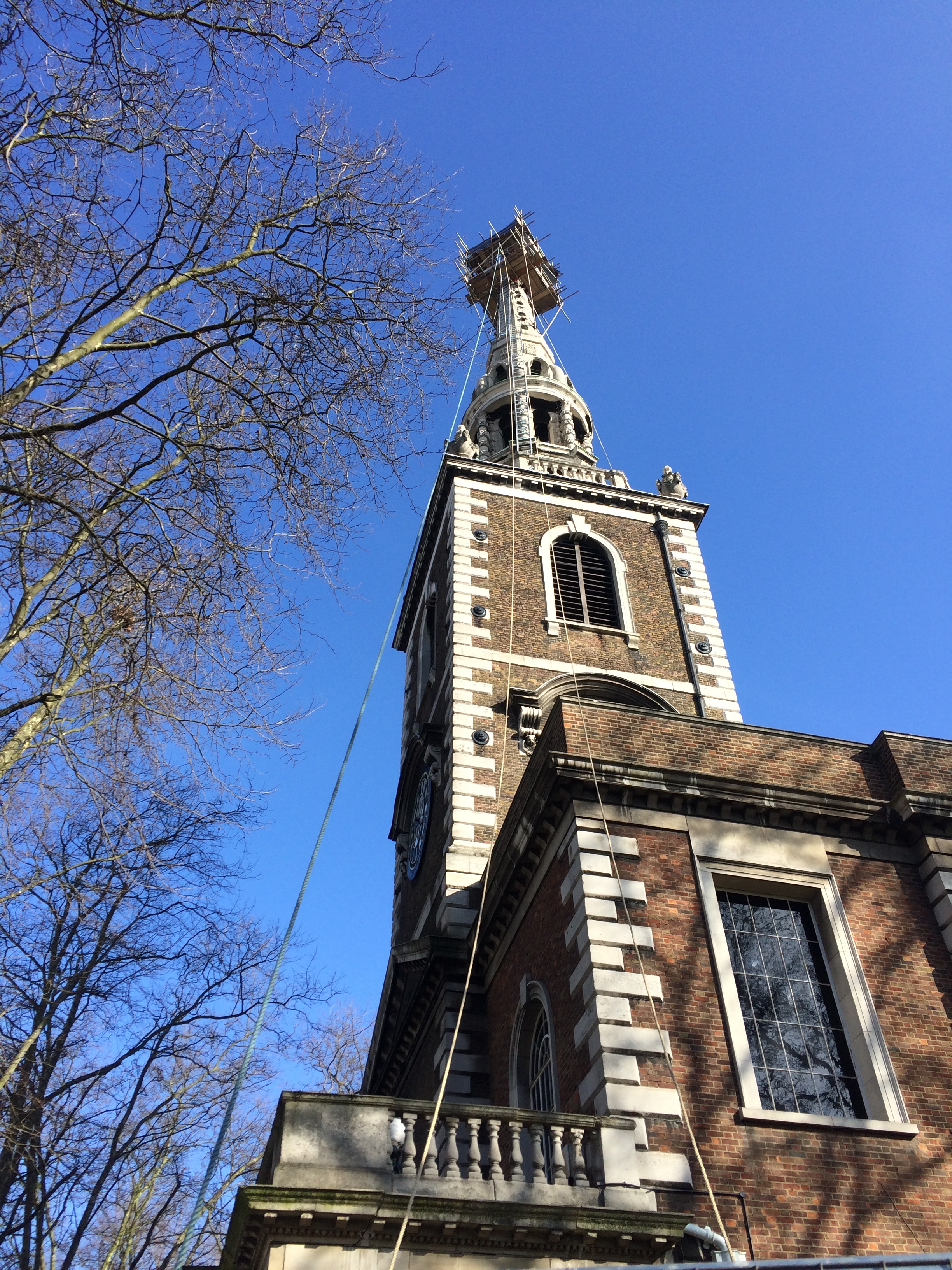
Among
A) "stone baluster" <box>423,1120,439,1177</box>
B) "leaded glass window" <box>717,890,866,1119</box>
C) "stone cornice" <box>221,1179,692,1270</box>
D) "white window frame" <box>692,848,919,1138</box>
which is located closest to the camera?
"stone cornice" <box>221,1179,692,1270</box>

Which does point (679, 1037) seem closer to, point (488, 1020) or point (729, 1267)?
point (729, 1267)

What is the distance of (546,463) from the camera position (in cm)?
2823

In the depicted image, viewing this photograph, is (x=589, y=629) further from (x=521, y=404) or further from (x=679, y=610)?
(x=521, y=404)

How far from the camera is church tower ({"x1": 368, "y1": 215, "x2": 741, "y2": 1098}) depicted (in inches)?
742

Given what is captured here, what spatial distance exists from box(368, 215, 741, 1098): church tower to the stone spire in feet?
0.57

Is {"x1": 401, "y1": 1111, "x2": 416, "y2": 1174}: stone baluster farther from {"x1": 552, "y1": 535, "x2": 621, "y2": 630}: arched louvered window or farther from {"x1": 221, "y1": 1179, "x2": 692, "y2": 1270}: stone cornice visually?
{"x1": 552, "y1": 535, "x2": 621, "y2": 630}: arched louvered window

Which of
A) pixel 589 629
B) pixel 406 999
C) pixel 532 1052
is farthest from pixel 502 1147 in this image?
pixel 589 629

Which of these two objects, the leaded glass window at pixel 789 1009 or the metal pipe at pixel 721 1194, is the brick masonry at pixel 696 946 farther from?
the leaded glass window at pixel 789 1009

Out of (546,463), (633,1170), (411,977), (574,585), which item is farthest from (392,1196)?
(546,463)

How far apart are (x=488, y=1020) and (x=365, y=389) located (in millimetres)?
9603

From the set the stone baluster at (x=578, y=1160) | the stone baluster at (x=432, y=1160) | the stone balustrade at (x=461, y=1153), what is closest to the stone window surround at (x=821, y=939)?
the stone balustrade at (x=461, y=1153)

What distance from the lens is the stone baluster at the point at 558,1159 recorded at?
9.87m

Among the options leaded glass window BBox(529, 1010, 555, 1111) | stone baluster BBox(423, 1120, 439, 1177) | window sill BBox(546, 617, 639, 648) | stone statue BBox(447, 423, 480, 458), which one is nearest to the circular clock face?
window sill BBox(546, 617, 639, 648)

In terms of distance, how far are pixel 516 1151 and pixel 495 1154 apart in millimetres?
203
